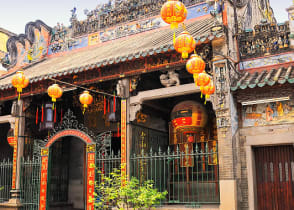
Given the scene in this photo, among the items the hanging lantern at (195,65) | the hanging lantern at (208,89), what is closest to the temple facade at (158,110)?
the hanging lantern at (208,89)

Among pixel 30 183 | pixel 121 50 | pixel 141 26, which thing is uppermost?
pixel 141 26

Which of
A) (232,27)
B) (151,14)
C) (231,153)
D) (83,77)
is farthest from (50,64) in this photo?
(231,153)

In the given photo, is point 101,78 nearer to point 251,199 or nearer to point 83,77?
point 83,77

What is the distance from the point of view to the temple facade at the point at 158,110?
750 centimetres

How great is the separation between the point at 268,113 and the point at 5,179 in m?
8.27

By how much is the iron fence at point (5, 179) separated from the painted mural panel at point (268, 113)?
7.50m

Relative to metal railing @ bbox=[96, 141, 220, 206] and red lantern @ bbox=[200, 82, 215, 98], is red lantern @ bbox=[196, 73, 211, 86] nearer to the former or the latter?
red lantern @ bbox=[200, 82, 215, 98]

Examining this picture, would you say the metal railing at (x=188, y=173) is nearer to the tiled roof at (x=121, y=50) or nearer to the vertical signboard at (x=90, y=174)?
the vertical signboard at (x=90, y=174)

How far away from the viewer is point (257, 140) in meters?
7.55

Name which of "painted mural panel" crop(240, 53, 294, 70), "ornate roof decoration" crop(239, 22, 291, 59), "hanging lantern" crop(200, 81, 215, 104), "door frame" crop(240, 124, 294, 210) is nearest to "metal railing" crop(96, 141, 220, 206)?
"door frame" crop(240, 124, 294, 210)

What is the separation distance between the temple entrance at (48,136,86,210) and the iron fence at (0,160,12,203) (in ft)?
4.29

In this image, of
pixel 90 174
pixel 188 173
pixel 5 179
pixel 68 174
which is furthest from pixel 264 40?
pixel 5 179

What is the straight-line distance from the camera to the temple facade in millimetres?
7504

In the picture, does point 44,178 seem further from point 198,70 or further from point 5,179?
point 198,70
